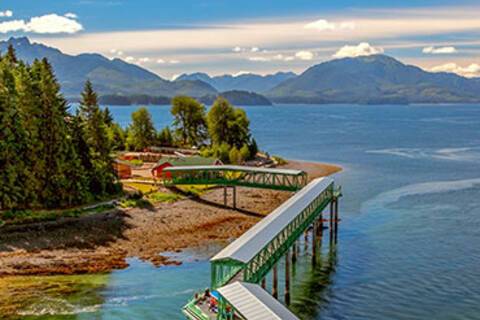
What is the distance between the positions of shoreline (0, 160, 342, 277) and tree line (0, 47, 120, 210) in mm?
5234

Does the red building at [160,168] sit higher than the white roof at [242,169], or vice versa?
the white roof at [242,169]

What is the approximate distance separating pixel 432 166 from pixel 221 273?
86.7 metres

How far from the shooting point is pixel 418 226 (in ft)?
205

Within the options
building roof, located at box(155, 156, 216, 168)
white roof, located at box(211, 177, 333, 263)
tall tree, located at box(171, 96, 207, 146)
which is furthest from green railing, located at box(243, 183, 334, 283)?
tall tree, located at box(171, 96, 207, 146)

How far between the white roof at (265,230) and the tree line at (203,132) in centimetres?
5081

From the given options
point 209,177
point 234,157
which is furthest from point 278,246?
A: point 234,157

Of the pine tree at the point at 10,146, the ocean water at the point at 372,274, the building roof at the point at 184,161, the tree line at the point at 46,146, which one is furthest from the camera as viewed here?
the building roof at the point at 184,161

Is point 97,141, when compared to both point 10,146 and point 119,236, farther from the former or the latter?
point 119,236

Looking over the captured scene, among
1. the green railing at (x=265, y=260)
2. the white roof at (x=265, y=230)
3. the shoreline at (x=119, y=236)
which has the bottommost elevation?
the shoreline at (x=119, y=236)

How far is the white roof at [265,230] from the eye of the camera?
34.6 metres

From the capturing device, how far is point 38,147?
62281 mm

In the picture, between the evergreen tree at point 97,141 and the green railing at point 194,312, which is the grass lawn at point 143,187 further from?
the green railing at point 194,312

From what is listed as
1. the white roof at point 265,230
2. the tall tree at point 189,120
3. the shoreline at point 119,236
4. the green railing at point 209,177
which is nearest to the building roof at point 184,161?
the green railing at point 209,177

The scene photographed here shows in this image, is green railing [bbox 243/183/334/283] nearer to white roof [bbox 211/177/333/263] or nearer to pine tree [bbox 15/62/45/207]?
white roof [bbox 211/177/333/263]
